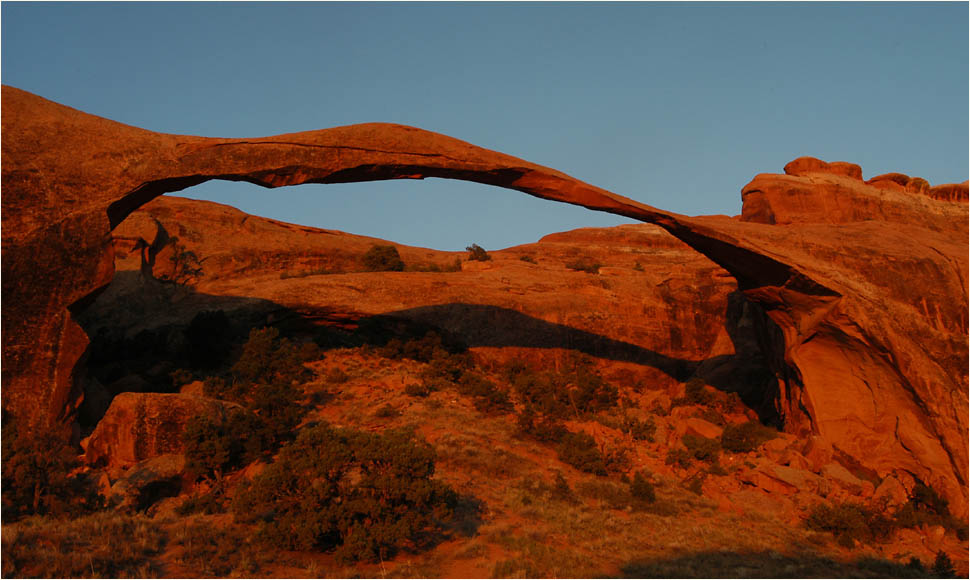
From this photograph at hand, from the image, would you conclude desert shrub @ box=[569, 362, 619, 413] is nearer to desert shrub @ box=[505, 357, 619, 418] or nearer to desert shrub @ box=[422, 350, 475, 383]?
desert shrub @ box=[505, 357, 619, 418]

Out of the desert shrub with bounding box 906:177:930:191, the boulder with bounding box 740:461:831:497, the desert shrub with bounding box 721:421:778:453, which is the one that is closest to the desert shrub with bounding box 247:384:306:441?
the boulder with bounding box 740:461:831:497

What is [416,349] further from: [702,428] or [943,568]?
[943,568]

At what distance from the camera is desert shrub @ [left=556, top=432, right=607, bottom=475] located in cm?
1833

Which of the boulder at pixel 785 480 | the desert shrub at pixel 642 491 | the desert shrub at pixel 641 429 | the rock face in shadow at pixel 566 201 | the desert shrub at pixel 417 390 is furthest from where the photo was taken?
the desert shrub at pixel 417 390

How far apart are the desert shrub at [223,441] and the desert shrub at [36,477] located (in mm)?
2258

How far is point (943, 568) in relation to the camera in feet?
42.7

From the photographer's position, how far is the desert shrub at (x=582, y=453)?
1833 cm

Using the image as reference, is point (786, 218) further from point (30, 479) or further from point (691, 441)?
point (30, 479)

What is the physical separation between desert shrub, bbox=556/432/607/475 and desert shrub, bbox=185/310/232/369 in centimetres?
1191

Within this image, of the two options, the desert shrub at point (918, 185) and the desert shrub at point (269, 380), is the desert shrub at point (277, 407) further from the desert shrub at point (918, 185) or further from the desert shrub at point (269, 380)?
the desert shrub at point (918, 185)

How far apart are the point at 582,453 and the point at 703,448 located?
11.6ft

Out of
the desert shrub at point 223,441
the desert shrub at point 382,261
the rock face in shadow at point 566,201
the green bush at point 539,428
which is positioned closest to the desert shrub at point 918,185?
the rock face in shadow at point 566,201

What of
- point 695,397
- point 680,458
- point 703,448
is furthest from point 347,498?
point 695,397

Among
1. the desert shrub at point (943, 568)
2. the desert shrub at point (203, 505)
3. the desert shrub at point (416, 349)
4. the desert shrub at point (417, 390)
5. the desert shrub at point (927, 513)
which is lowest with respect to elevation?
the desert shrub at point (203, 505)
